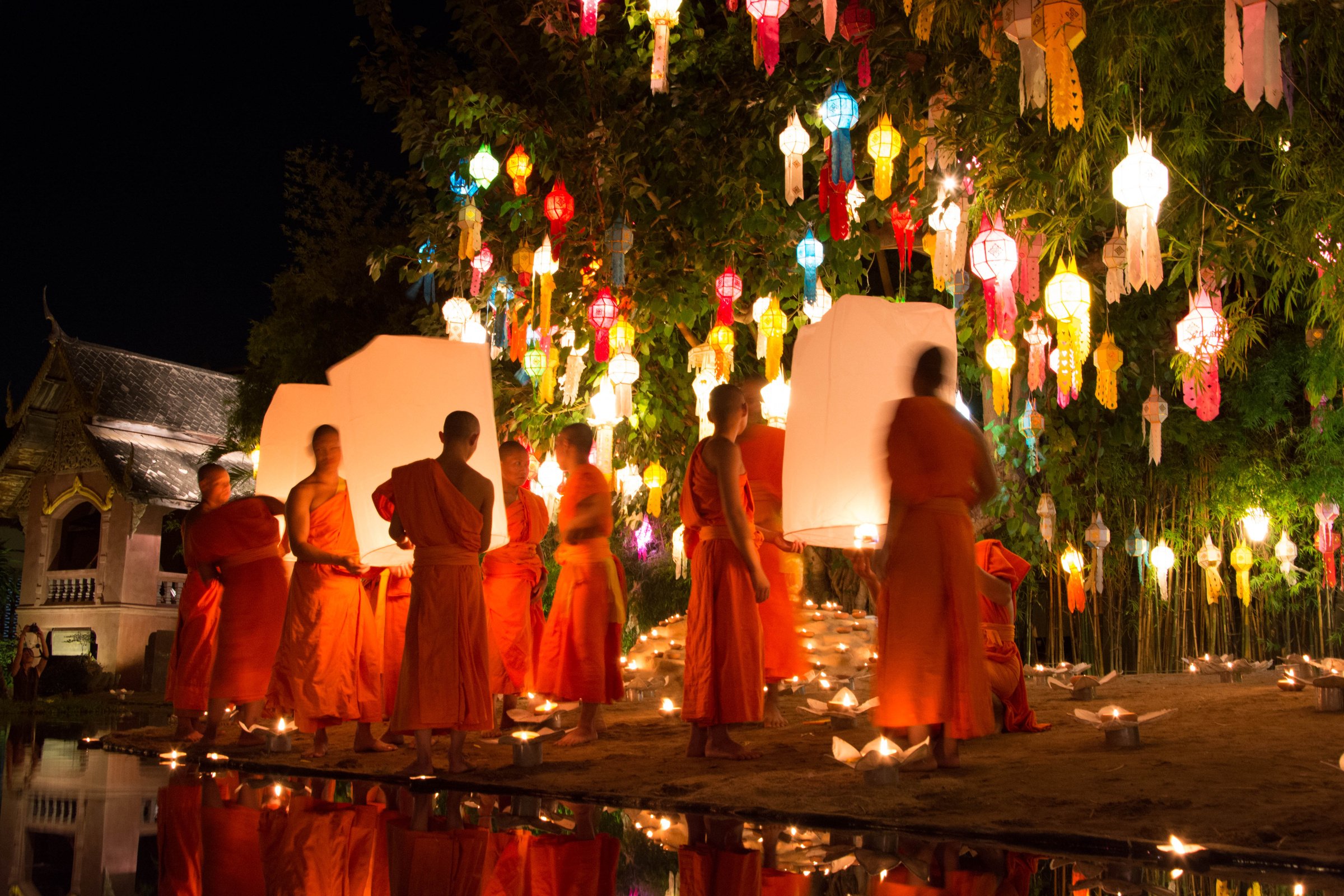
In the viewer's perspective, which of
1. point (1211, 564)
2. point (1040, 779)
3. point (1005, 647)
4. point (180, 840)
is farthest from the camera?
point (1211, 564)

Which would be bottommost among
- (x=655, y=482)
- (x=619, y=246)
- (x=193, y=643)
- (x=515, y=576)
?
(x=193, y=643)

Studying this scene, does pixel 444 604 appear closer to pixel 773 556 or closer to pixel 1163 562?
pixel 773 556

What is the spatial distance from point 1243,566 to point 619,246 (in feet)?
21.1

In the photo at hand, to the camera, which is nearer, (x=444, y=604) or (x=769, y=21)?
(x=444, y=604)

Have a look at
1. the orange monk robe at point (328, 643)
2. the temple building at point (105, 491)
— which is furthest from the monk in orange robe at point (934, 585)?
the temple building at point (105, 491)

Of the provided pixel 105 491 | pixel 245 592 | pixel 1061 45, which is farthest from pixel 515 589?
pixel 105 491

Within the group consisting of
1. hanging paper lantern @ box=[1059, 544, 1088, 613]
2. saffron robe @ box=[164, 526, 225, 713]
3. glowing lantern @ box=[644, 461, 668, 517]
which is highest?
glowing lantern @ box=[644, 461, 668, 517]

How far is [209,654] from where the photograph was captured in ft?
21.1

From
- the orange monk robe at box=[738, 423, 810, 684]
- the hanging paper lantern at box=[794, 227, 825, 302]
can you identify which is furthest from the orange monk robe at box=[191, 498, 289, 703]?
the hanging paper lantern at box=[794, 227, 825, 302]

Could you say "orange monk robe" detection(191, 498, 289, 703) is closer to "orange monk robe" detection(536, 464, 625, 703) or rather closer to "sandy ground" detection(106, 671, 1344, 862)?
"sandy ground" detection(106, 671, 1344, 862)

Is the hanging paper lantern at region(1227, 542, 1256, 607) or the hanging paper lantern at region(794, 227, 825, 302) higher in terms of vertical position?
the hanging paper lantern at region(794, 227, 825, 302)

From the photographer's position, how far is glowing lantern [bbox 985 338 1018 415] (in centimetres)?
672

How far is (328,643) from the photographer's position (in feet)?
17.8

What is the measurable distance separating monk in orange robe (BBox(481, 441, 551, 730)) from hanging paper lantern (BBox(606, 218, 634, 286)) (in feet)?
5.72
